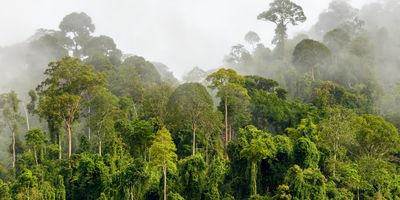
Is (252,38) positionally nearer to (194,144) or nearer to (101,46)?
(101,46)

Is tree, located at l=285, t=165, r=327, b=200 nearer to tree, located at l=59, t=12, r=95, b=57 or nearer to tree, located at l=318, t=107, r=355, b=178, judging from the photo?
tree, located at l=318, t=107, r=355, b=178

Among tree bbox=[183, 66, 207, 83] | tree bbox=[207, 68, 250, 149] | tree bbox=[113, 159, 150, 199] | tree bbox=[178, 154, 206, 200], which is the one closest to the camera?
tree bbox=[113, 159, 150, 199]

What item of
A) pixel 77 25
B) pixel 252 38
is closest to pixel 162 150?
pixel 77 25

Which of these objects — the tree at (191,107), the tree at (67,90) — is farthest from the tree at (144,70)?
the tree at (191,107)

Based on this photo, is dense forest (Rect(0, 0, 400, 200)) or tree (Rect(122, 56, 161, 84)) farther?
tree (Rect(122, 56, 161, 84))

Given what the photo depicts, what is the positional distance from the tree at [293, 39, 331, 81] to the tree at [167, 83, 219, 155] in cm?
2933

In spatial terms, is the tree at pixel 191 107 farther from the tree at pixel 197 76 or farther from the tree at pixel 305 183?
the tree at pixel 197 76

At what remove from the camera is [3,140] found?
58.2m

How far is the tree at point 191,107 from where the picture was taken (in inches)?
1633

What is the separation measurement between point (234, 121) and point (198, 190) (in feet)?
38.1

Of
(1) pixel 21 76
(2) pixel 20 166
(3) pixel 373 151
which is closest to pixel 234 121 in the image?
(3) pixel 373 151

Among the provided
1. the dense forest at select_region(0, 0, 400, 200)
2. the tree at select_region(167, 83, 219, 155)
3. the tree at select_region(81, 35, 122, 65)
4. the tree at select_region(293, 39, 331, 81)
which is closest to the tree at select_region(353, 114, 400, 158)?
the dense forest at select_region(0, 0, 400, 200)

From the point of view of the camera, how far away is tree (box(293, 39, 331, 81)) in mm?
67375

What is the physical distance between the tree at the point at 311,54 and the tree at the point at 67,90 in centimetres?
3391
